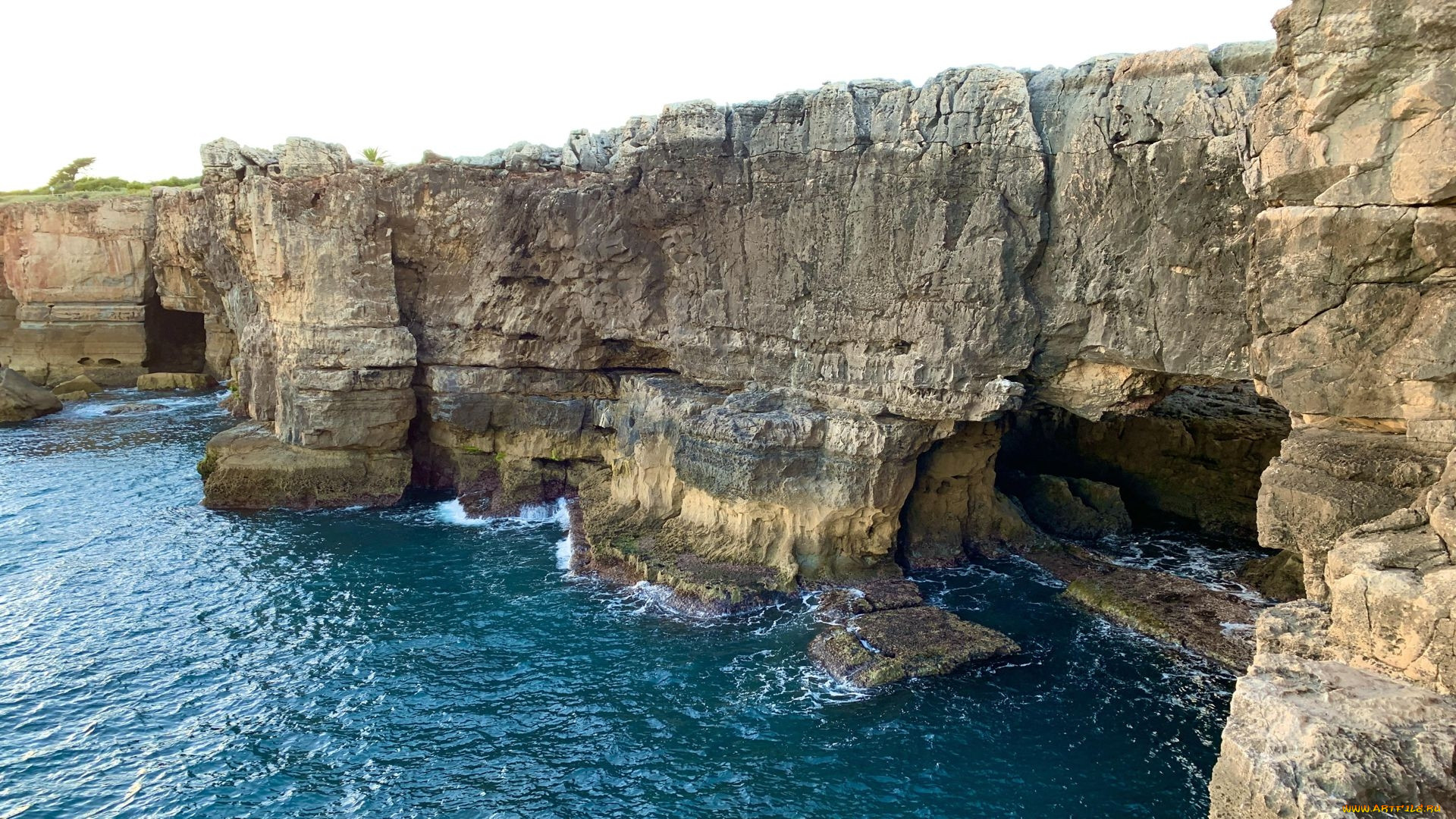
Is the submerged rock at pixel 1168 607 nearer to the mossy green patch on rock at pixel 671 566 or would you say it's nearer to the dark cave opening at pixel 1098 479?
the dark cave opening at pixel 1098 479

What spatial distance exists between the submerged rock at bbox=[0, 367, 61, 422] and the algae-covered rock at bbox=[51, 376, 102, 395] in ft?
12.6

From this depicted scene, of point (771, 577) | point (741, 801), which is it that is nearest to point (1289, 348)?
point (741, 801)

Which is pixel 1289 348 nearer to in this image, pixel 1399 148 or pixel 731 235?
pixel 1399 148

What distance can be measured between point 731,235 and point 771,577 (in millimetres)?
10013

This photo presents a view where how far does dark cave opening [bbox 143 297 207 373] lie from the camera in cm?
5541

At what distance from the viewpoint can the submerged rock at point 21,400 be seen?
142 ft

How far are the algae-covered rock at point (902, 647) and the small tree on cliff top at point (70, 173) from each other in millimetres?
73847

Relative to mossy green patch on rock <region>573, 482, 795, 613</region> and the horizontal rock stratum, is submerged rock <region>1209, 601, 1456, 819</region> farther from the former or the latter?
mossy green patch on rock <region>573, 482, 795, 613</region>

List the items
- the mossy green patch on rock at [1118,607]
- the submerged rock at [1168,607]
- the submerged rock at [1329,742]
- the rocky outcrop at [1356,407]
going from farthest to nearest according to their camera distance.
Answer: the mossy green patch on rock at [1118,607], the submerged rock at [1168,607], the rocky outcrop at [1356,407], the submerged rock at [1329,742]

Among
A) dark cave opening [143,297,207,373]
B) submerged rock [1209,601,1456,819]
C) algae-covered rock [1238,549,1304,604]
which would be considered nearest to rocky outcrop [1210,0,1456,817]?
submerged rock [1209,601,1456,819]

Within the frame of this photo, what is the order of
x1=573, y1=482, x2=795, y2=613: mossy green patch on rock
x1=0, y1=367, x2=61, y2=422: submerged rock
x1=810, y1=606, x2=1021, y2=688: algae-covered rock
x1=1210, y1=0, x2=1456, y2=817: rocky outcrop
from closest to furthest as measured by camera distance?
x1=1210, y1=0, x2=1456, y2=817: rocky outcrop, x1=810, y1=606, x2=1021, y2=688: algae-covered rock, x1=573, y1=482, x2=795, y2=613: mossy green patch on rock, x1=0, y1=367, x2=61, y2=422: submerged rock

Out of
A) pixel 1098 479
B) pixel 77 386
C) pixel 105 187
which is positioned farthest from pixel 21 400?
pixel 1098 479

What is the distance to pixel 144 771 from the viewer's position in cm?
1631

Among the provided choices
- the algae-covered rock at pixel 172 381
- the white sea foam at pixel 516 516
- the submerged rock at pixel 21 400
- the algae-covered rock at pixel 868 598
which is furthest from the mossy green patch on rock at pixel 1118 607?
the algae-covered rock at pixel 172 381
